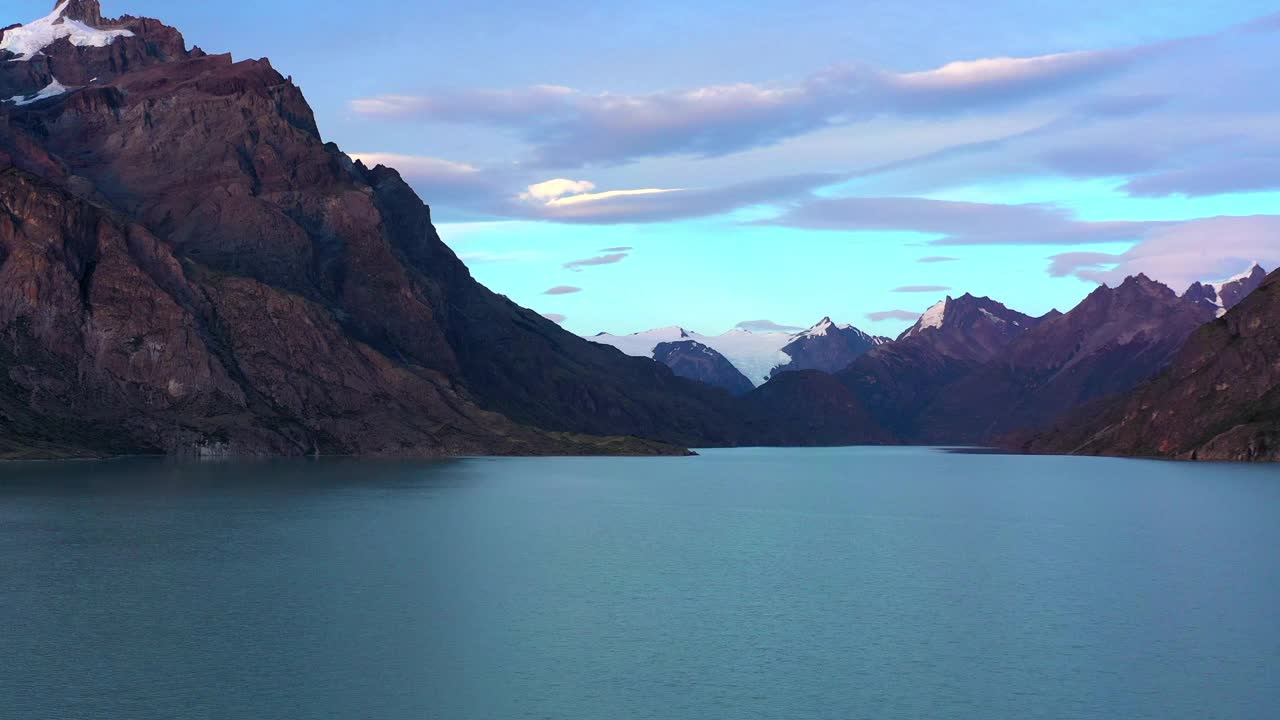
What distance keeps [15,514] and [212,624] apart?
3144 inches

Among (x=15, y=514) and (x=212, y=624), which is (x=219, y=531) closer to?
(x=15, y=514)

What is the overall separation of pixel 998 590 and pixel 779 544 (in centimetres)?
3326

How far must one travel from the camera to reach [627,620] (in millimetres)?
79875

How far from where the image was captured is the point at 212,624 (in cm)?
7594

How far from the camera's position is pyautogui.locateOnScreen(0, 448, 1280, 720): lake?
196 feet

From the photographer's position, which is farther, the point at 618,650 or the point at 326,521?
the point at 326,521

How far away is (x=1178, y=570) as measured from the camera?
4161 inches

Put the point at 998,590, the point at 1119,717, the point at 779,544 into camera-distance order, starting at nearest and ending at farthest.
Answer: the point at 1119,717 → the point at 998,590 → the point at 779,544

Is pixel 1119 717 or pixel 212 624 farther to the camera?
pixel 212 624

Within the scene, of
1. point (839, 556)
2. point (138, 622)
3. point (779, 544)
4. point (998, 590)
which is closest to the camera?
point (138, 622)

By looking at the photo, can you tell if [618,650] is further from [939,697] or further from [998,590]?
[998,590]

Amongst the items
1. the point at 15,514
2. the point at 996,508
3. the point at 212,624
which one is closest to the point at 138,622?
the point at 212,624

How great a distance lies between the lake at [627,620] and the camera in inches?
2352

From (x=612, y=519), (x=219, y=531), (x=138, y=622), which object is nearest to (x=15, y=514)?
(x=219, y=531)
